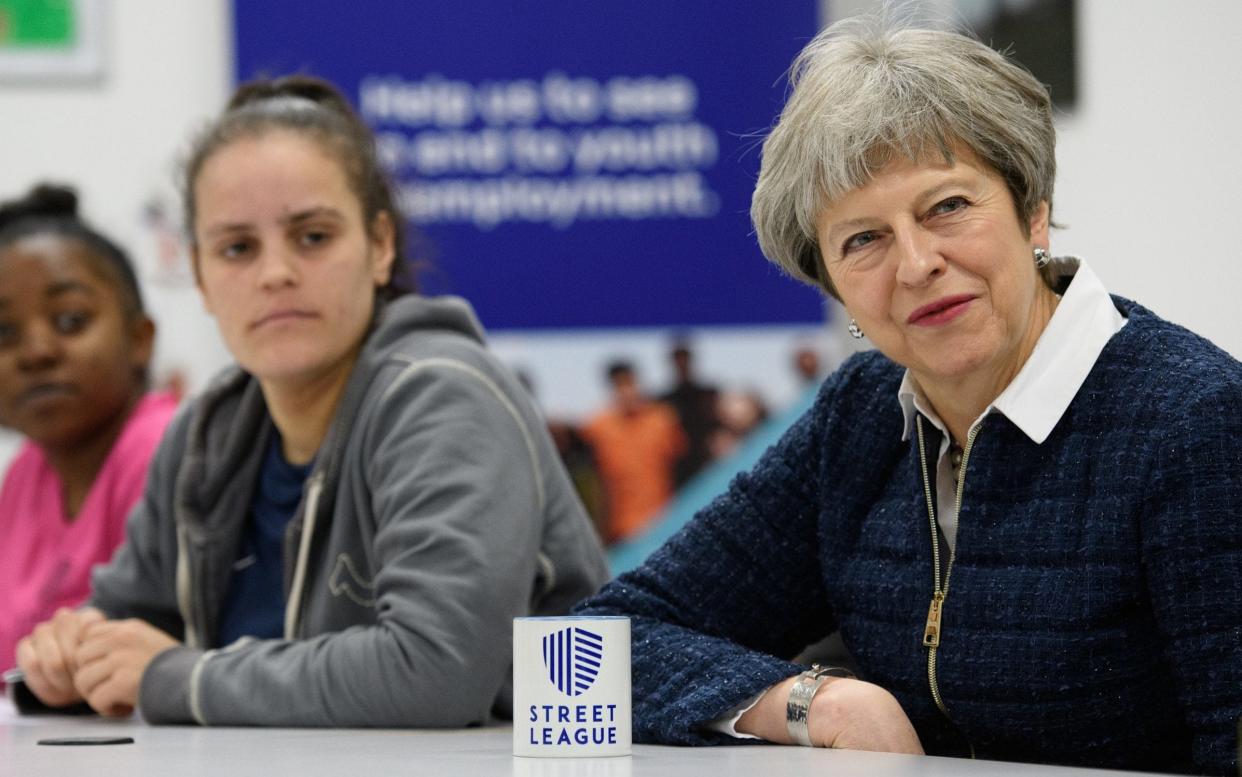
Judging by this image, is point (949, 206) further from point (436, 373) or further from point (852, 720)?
point (436, 373)

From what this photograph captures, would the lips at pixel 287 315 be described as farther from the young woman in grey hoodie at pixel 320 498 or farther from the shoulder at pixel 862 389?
the shoulder at pixel 862 389

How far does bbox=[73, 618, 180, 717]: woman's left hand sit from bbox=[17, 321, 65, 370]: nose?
2.81 ft

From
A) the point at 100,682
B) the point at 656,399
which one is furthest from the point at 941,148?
the point at 656,399

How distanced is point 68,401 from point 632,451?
1.43m

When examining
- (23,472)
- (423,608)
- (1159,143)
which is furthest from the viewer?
(1159,143)

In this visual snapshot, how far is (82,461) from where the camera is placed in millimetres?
2783

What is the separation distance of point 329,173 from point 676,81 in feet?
5.93

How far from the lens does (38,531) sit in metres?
2.77

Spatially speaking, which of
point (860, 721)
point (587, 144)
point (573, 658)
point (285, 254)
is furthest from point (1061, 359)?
point (587, 144)

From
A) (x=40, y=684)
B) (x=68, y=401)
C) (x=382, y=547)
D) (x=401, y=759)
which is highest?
(x=68, y=401)

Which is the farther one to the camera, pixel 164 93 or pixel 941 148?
pixel 164 93

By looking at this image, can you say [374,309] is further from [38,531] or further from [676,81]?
[676,81]

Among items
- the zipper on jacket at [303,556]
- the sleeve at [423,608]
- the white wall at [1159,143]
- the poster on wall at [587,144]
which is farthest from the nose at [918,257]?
the white wall at [1159,143]

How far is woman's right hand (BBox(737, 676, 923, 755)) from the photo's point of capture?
143 cm
